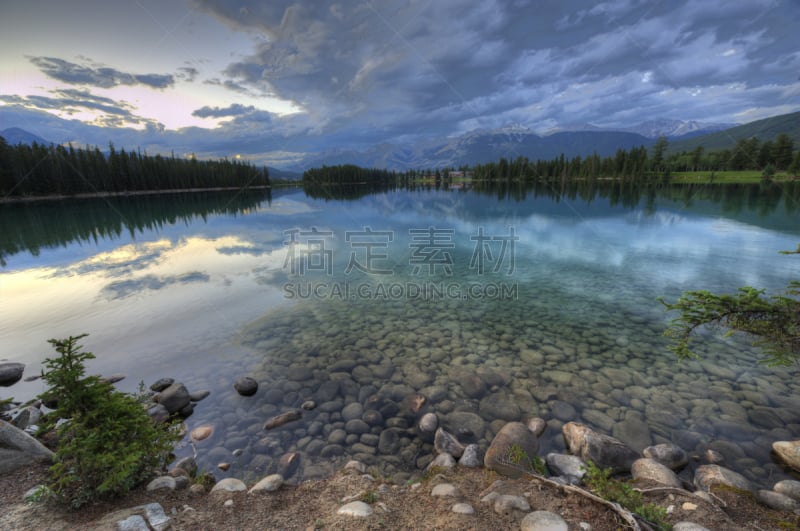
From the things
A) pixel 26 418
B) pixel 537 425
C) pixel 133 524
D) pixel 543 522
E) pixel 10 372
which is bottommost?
pixel 537 425

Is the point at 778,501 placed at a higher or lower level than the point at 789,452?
higher

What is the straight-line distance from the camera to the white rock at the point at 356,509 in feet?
14.7

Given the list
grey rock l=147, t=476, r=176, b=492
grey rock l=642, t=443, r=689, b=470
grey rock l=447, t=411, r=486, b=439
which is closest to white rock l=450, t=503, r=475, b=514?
grey rock l=447, t=411, r=486, b=439

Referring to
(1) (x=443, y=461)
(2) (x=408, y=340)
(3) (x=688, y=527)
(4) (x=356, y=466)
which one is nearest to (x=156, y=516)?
(4) (x=356, y=466)

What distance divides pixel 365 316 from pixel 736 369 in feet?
43.1

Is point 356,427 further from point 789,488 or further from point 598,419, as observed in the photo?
point 789,488

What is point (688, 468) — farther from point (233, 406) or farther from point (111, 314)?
point (111, 314)

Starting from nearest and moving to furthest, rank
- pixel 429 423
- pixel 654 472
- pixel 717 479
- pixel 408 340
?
pixel 717 479 → pixel 654 472 → pixel 429 423 → pixel 408 340

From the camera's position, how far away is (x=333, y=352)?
11352 mm

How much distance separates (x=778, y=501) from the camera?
4.85 metres

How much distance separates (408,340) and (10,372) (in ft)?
43.3

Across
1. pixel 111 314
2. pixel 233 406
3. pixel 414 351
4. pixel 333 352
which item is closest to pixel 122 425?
pixel 233 406

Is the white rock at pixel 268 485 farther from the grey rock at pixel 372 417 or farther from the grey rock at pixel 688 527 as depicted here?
the grey rock at pixel 688 527

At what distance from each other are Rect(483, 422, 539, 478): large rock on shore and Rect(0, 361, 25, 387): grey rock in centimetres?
1468
